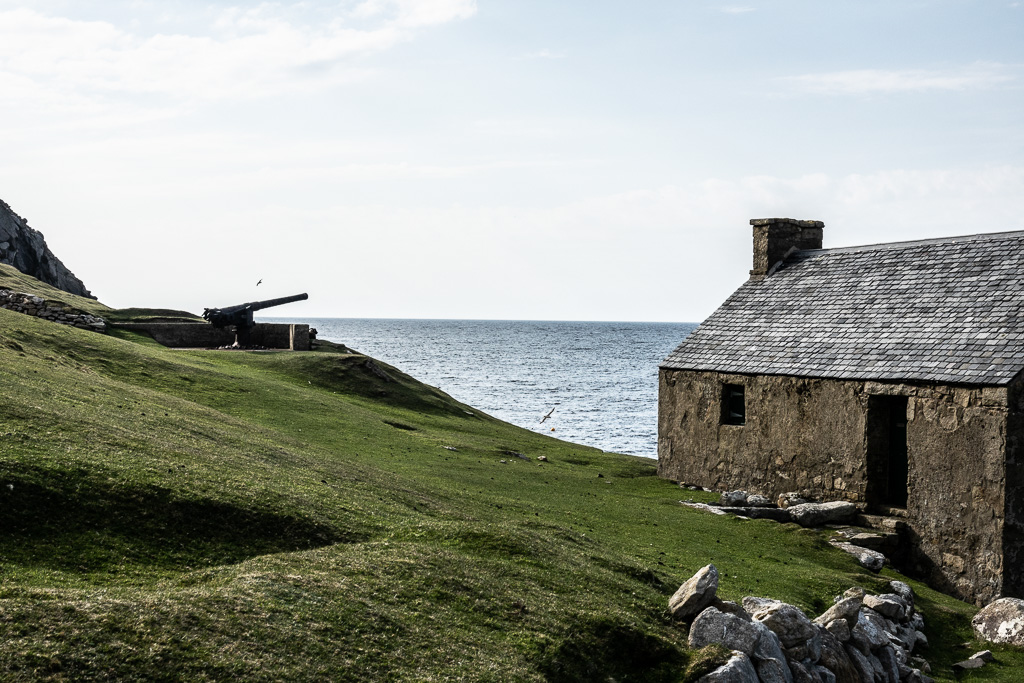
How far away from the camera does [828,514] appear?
84.9ft

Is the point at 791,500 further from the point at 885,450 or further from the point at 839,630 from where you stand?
the point at 839,630

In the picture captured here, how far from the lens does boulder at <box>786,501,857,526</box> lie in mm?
25859

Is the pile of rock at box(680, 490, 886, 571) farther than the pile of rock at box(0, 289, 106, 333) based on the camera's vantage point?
No

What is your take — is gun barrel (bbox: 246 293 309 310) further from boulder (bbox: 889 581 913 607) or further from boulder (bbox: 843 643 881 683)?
boulder (bbox: 843 643 881 683)

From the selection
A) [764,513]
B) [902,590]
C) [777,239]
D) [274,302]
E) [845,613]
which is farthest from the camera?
[274,302]

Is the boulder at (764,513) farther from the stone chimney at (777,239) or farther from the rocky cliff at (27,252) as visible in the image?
the rocky cliff at (27,252)

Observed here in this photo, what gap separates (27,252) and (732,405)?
189 feet

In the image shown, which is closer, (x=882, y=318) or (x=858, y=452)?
(x=858, y=452)

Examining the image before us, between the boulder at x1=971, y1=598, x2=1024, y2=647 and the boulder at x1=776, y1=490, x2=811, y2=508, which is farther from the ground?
the boulder at x1=776, y1=490, x2=811, y2=508

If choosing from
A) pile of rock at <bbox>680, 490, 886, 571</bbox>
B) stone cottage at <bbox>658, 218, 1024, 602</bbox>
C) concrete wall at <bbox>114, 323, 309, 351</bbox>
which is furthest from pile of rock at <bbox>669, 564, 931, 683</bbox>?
concrete wall at <bbox>114, 323, 309, 351</bbox>

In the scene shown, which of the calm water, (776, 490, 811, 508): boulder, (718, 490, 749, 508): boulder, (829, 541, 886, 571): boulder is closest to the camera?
(829, 541, 886, 571): boulder

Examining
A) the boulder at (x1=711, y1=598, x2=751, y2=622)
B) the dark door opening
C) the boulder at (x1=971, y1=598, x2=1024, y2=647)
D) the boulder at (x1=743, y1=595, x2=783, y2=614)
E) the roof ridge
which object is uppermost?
the roof ridge

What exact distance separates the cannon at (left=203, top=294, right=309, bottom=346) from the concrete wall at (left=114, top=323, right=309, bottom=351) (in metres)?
0.47

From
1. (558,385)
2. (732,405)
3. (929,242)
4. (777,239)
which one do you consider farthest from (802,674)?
(558,385)
